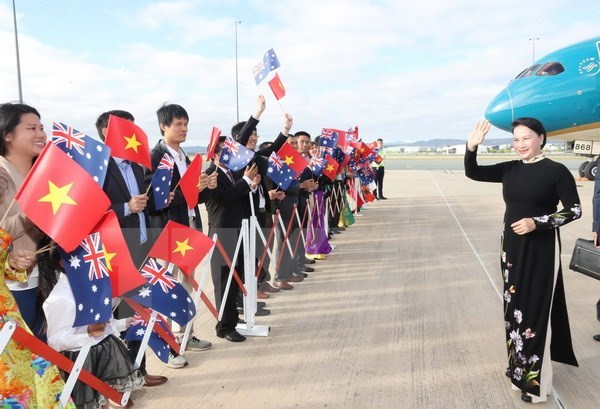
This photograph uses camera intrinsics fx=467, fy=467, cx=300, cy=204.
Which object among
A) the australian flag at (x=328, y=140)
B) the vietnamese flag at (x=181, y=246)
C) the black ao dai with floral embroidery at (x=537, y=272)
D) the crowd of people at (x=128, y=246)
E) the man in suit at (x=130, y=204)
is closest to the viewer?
the crowd of people at (x=128, y=246)

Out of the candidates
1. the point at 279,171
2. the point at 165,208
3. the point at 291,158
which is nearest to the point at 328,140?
the point at 291,158

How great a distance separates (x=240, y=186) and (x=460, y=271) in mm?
3925

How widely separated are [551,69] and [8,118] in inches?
400

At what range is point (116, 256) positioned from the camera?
2.46m

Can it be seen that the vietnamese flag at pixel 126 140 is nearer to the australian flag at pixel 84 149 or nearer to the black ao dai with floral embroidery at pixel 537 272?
the australian flag at pixel 84 149

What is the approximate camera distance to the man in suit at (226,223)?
14.3 feet

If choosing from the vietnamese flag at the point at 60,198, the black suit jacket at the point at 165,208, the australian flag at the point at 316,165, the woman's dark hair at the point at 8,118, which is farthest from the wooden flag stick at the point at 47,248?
the australian flag at the point at 316,165

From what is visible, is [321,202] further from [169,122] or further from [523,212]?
[523,212]

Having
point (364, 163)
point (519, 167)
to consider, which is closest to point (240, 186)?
point (519, 167)

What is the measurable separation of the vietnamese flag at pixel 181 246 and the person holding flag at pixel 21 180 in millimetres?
1183

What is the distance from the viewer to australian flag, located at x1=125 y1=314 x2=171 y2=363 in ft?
10.7

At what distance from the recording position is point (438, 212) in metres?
13.2

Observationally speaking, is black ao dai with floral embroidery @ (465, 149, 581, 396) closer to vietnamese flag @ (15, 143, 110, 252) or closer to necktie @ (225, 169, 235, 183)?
necktie @ (225, 169, 235, 183)

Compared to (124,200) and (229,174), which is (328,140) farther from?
(124,200)
